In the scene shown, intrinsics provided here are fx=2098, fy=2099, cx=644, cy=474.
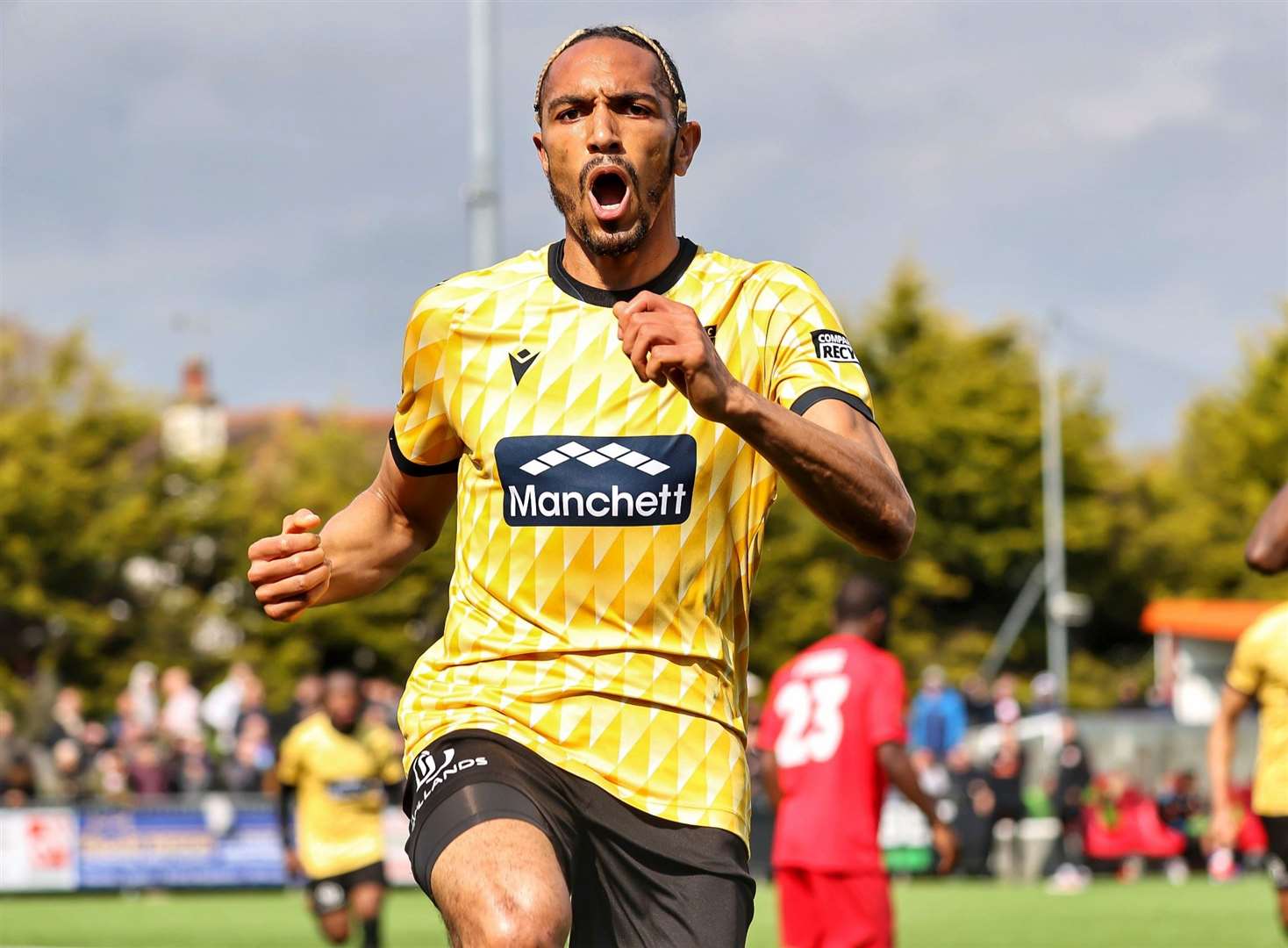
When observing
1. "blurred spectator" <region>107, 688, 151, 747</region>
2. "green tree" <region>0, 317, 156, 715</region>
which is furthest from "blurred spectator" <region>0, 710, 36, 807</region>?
"green tree" <region>0, 317, 156, 715</region>

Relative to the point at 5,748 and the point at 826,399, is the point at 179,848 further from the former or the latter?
the point at 826,399

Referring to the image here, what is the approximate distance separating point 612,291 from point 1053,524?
4865cm

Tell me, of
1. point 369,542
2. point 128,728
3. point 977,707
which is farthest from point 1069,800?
point 369,542

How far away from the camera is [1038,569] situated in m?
58.5

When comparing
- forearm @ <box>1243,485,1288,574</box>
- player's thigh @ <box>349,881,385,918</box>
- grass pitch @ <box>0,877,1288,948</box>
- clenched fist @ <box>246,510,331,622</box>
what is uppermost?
forearm @ <box>1243,485,1288,574</box>

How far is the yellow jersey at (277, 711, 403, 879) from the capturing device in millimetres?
14922

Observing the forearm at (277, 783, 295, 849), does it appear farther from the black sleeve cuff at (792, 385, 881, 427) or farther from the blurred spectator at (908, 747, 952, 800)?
the black sleeve cuff at (792, 385, 881, 427)

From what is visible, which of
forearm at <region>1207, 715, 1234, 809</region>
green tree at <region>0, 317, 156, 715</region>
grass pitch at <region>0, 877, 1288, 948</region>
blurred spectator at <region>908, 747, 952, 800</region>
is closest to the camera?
forearm at <region>1207, 715, 1234, 809</region>

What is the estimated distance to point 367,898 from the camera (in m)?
14.7

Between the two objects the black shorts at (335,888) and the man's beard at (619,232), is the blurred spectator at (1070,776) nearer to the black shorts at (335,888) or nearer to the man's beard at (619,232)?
the black shorts at (335,888)

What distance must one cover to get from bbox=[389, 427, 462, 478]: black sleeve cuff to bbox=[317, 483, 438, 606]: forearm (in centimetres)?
14

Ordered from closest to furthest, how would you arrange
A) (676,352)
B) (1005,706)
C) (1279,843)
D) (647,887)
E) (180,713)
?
(676,352)
(647,887)
(1279,843)
(180,713)
(1005,706)

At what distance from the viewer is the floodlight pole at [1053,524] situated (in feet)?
159

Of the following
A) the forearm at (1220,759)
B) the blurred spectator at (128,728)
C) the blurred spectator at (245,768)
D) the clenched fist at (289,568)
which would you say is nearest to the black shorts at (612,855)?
the clenched fist at (289,568)
